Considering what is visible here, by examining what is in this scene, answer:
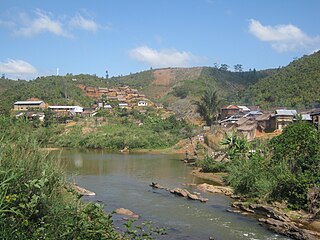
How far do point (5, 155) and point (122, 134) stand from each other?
5688 centimetres

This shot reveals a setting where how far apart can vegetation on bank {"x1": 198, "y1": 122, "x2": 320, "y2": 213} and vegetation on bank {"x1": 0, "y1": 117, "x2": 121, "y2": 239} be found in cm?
1686

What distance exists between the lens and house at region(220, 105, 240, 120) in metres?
71.3

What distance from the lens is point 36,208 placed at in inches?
319

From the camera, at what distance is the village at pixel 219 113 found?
50.5 meters

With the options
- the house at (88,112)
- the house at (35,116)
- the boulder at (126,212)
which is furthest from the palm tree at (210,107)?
the boulder at (126,212)

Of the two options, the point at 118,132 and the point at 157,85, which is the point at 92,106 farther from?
the point at 157,85

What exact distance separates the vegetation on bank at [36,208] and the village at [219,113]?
31.0m

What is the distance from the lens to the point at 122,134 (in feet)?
217

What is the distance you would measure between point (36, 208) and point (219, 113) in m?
69.5

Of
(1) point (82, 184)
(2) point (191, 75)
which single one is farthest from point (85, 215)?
(2) point (191, 75)

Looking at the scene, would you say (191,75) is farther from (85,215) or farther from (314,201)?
(85,215)

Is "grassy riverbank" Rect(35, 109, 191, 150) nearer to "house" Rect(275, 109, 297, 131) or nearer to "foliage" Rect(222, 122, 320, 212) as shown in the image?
"house" Rect(275, 109, 297, 131)

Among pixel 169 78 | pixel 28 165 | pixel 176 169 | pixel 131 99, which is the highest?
pixel 169 78

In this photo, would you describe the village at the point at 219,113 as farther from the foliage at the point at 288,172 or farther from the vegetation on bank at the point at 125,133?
the foliage at the point at 288,172
